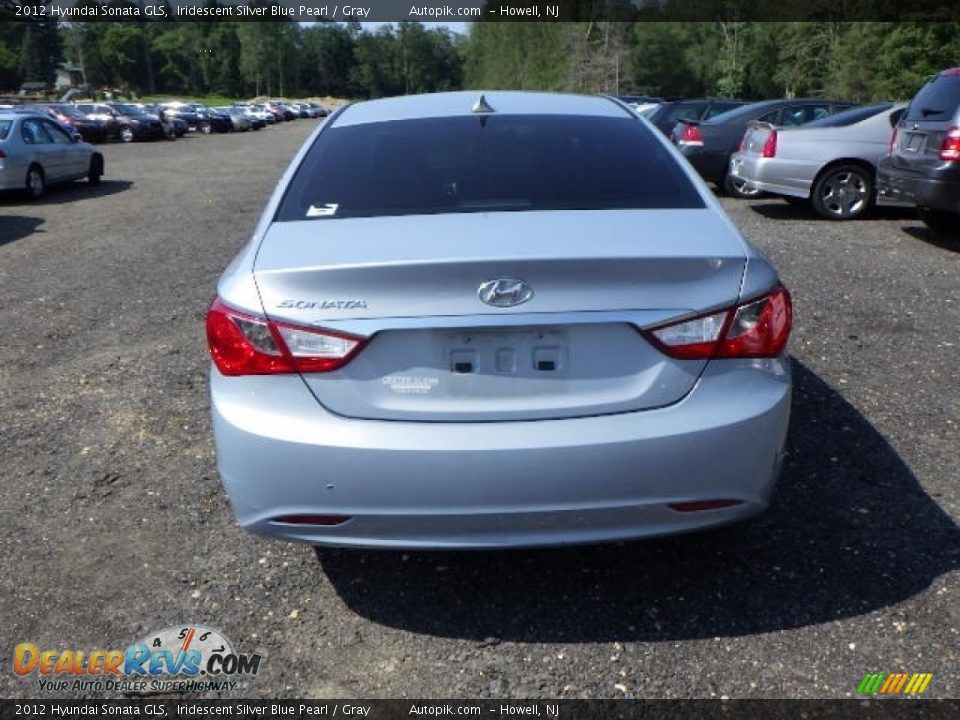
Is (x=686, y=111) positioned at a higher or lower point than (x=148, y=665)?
higher

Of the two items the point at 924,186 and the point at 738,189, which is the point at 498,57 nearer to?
the point at 738,189

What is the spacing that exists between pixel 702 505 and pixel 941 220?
8.21 meters

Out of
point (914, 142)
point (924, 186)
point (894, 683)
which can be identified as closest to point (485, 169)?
point (894, 683)

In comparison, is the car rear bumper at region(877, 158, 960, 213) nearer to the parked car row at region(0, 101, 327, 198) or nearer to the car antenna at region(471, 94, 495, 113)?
the car antenna at region(471, 94, 495, 113)

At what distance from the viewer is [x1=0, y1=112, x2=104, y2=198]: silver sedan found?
46.4ft

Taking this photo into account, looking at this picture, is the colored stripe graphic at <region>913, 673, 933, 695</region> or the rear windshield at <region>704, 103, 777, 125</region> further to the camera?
the rear windshield at <region>704, 103, 777, 125</region>

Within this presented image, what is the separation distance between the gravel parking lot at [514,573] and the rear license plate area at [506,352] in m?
0.94

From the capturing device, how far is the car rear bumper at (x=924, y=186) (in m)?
7.88

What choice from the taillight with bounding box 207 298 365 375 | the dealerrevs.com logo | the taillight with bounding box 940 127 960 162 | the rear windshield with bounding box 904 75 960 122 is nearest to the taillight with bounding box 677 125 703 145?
the rear windshield with bounding box 904 75 960 122

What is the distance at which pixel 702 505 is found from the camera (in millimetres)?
2654

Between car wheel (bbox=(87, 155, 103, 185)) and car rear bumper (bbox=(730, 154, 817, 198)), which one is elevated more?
car rear bumper (bbox=(730, 154, 817, 198))

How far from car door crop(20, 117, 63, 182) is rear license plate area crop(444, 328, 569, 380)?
48.2 ft

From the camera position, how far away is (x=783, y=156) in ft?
34.6

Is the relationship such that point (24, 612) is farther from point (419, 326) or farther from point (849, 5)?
point (849, 5)
